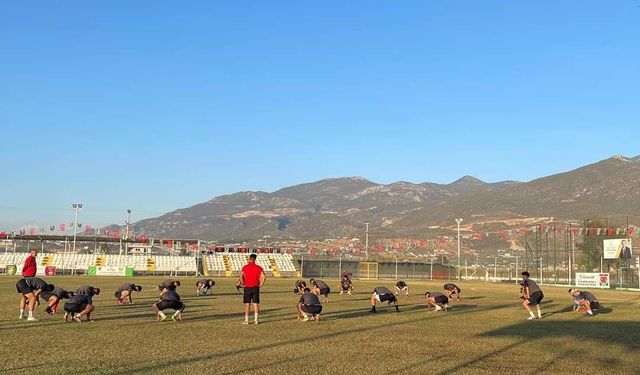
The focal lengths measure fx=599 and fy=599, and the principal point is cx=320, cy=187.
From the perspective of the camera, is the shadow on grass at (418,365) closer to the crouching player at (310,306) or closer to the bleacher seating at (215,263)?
the crouching player at (310,306)

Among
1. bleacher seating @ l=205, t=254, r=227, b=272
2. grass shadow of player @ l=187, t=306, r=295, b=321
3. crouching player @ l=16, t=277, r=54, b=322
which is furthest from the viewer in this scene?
bleacher seating @ l=205, t=254, r=227, b=272

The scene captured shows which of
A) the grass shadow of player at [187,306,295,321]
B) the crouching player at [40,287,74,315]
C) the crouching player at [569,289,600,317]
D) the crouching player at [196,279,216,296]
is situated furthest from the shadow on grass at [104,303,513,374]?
the crouching player at [196,279,216,296]

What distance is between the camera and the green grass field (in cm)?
1108

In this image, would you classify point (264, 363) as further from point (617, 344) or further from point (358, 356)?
point (617, 344)

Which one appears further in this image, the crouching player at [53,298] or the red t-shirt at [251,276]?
the crouching player at [53,298]

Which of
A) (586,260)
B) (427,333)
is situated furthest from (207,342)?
(586,260)

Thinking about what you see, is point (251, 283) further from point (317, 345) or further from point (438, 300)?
point (438, 300)

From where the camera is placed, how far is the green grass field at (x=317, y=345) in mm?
11078

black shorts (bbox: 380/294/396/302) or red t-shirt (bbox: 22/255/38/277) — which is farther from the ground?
red t-shirt (bbox: 22/255/38/277)

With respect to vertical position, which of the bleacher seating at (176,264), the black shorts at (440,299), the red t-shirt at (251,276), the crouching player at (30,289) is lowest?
the bleacher seating at (176,264)

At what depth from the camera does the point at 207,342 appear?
14.1 meters

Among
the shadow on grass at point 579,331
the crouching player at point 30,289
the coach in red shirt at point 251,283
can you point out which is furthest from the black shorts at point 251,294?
the shadow on grass at point 579,331

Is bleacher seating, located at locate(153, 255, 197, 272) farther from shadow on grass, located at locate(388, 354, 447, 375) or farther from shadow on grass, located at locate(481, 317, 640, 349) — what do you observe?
shadow on grass, located at locate(388, 354, 447, 375)

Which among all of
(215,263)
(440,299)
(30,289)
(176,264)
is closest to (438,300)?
(440,299)
